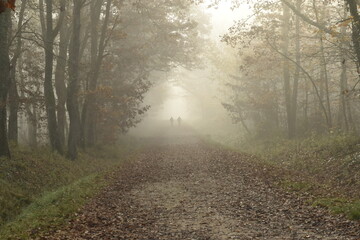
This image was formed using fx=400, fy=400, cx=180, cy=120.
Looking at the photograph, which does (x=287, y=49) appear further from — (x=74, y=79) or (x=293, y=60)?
(x=74, y=79)

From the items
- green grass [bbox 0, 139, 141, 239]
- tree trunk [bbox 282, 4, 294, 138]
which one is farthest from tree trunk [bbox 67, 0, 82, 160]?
tree trunk [bbox 282, 4, 294, 138]

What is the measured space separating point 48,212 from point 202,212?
402 centimetres

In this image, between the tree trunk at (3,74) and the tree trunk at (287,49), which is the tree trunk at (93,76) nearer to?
the tree trunk at (3,74)

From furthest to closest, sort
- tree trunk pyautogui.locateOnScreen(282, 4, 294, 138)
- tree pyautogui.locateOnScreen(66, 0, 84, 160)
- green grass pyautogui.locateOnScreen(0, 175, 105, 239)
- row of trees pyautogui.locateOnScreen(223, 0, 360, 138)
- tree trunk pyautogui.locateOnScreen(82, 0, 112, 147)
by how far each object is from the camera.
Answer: tree trunk pyautogui.locateOnScreen(282, 4, 294, 138), tree trunk pyautogui.locateOnScreen(82, 0, 112, 147), row of trees pyautogui.locateOnScreen(223, 0, 360, 138), tree pyautogui.locateOnScreen(66, 0, 84, 160), green grass pyautogui.locateOnScreen(0, 175, 105, 239)

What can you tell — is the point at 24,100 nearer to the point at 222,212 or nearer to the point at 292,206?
the point at 222,212

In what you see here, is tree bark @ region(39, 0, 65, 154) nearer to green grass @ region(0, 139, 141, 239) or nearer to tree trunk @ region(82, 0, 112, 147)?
green grass @ region(0, 139, 141, 239)

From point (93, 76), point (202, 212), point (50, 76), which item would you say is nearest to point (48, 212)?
point (202, 212)

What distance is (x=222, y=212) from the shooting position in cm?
1017

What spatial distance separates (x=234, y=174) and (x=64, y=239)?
8.67 metres

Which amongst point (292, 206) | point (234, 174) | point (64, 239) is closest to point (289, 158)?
point (234, 174)

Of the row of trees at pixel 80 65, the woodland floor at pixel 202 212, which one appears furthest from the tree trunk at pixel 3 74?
the woodland floor at pixel 202 212

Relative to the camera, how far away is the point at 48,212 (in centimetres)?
1046

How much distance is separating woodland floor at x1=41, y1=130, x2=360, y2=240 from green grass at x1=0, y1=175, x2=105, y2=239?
374mm

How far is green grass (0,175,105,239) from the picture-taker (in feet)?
29.3
